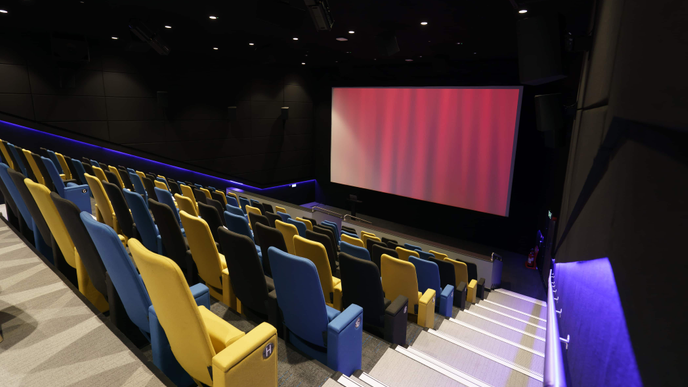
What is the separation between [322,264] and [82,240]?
1.44 metres

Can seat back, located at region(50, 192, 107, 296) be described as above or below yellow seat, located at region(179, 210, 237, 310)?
above

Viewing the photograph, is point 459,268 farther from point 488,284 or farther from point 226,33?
point 226,33

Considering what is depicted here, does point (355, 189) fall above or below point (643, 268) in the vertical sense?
below

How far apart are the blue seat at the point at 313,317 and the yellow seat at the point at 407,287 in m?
1.03

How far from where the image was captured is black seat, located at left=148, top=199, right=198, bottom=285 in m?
2.45

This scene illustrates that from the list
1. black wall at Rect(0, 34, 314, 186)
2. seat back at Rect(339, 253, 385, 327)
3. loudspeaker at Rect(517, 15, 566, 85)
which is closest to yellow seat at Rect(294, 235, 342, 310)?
seat back at Rect(339, 253, 385, 327)

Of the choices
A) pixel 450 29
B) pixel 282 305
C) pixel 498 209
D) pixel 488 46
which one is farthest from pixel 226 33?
pixel 498 209

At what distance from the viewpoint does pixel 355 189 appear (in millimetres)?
11312

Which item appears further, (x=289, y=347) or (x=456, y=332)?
(x=456, y=332)

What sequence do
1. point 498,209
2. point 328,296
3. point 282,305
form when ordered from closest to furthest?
1. point 282,305
2. point 328,296
3. point 498,209

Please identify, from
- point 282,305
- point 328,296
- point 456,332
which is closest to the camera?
point 282,305

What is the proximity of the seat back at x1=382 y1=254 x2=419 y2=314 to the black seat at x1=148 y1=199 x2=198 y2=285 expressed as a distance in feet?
5.09

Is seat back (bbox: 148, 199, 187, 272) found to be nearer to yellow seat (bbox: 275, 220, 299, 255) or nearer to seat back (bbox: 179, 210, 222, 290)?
seat back (bbox: 179, 210, 222, 290)

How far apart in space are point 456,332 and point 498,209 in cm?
587
